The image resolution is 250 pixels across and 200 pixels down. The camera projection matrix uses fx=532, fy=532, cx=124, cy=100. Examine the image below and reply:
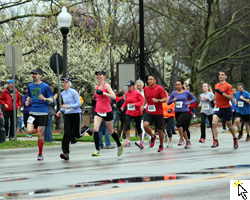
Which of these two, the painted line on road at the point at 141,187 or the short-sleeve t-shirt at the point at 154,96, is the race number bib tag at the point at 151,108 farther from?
the painted line on road at the point at 141,187

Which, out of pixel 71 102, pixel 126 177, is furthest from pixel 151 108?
pixel 126 177

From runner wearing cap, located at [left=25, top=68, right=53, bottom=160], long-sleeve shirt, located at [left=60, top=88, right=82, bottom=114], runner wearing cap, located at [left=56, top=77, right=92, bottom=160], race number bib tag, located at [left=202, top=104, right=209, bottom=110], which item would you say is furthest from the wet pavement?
race number bib tag, located at [left=202, top=104, right=209, bottom=110]

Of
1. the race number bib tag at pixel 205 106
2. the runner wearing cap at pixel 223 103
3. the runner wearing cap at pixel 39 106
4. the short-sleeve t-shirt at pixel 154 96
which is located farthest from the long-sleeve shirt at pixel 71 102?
the race number bib tag at pixel 205 106

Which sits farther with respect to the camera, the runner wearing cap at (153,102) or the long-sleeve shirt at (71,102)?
the runner wearing cap at (153,102)

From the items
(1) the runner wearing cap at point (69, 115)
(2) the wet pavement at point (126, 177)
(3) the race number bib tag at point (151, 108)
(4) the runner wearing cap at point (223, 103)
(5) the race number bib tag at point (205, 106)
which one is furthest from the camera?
(5) the race number bib tag at point (205, 106)

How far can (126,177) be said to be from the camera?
25.8ft

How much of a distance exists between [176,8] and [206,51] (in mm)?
3595

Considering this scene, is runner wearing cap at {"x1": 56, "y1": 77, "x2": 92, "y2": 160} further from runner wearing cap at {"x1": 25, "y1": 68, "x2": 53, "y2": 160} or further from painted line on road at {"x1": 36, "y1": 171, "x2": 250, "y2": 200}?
painted line on road at {"x1": 36, "y1": 171, "x2": 250, "y2": 200}

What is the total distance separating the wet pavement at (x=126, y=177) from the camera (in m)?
6.36

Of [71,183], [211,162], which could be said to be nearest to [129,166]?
[211,162]

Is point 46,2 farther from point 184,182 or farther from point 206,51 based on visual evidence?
point 206,51

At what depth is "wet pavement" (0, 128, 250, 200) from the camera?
636 cm

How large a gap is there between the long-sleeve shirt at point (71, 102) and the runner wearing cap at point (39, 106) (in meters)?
0.34

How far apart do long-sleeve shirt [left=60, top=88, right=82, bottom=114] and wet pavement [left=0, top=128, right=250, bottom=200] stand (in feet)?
3.70
